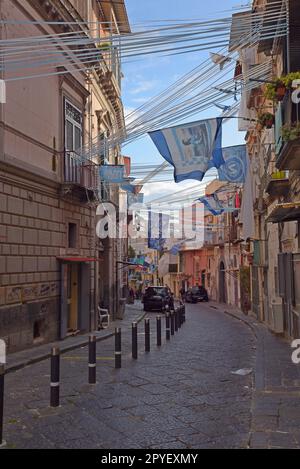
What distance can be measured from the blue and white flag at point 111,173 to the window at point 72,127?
1159mm

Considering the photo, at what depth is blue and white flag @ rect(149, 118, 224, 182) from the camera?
12.6m

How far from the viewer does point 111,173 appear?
18203 mm

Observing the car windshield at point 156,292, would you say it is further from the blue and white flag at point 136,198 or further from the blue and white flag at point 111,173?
the blue and white flag at point 111,173

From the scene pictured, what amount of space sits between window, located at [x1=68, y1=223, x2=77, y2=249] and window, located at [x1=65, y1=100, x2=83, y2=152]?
2.44 meters

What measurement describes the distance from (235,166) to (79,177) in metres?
4.88

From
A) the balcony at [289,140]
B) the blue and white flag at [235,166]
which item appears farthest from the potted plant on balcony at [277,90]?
the blue and white flag at [235,166]

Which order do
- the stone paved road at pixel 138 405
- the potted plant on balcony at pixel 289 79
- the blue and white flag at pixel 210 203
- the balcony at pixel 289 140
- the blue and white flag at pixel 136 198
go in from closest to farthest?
the stone paved road at pixel 138 405 → the balcony at pixel 289 140 → the potted plant on balcony at pixel 289 79 → the blue and white flag at pixel 210 203 → the blue and white flag at pixel 136 198

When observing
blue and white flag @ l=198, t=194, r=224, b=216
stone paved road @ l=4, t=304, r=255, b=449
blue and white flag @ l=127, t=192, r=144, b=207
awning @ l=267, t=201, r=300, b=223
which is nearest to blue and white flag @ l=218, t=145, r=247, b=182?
awning @ l=267, t=201, r=300, b=223

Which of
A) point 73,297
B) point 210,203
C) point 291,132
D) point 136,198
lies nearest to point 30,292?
point 73,297

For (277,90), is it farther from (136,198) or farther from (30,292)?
(136,198)

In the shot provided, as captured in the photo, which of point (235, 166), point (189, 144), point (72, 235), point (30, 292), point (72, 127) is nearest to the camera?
point (189, 144)

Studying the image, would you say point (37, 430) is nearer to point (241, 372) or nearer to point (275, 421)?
point (275, 421)

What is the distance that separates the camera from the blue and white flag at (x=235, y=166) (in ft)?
50.7
